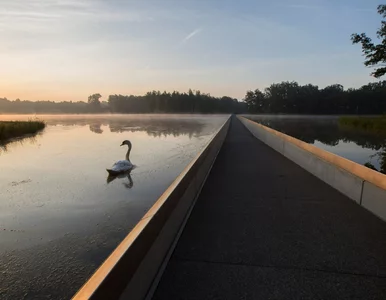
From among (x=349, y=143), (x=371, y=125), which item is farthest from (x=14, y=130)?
(x=371, y=125)

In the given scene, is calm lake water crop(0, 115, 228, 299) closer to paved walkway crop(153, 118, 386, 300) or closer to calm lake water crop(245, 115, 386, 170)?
paved walkway crop(153, 118, 386, 300)

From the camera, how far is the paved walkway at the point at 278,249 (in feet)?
10.2

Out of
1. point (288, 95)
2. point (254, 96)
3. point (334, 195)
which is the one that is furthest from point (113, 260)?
point (254, 96)

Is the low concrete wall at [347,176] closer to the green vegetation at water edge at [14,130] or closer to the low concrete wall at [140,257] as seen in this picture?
the low concrete wall at [140,257]

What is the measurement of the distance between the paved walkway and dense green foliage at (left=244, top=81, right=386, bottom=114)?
12126cm

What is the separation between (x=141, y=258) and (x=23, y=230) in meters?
3.79

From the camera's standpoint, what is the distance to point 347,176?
6582 millimetres

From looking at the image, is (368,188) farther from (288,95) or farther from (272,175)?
(288,95)

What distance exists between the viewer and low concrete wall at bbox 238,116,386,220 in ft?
17.5

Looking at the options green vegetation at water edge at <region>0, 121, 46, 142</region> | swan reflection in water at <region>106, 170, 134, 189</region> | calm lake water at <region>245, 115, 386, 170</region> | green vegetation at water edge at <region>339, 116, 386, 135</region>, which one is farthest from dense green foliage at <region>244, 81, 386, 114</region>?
swan reflection in water at <region>106, 170, 134, 189</region>

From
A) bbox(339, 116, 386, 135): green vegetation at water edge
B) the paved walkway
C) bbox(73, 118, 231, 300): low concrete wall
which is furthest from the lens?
bbox(339, 116, 386, 135): green vegetation at water edge

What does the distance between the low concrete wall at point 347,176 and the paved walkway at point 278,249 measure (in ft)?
0.64

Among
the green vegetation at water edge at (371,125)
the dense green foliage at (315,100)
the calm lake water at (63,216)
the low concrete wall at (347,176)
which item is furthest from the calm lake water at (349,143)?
the dense green foliage at (315,100)

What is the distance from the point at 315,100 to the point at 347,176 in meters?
146
